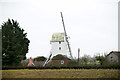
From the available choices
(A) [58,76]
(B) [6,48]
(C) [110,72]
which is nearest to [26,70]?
(A) [58,76]

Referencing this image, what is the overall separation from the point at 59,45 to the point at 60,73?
3.79 metres

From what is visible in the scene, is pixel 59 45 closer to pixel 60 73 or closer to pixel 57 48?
pixel 57 48

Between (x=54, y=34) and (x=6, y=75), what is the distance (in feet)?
21.3

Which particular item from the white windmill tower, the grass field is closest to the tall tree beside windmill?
the grass field

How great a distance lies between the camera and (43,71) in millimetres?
12484

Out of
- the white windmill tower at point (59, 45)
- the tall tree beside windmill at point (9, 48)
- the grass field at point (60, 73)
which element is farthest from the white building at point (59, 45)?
the tall tree beside windmill at point (9, 48)

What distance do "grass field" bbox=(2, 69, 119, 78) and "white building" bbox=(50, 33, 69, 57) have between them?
297 cm

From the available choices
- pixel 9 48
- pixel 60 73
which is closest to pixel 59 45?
pixel 60 73

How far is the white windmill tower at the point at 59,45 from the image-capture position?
15.1 metres

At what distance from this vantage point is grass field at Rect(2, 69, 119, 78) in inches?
464

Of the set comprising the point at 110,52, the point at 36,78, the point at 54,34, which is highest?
the point at 54,34

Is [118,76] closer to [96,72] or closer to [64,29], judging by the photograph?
[96,72]

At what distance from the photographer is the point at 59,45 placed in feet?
50.4

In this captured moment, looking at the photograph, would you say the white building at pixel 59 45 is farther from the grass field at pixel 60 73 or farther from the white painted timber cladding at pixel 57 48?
the grass field at pixel 60 73
